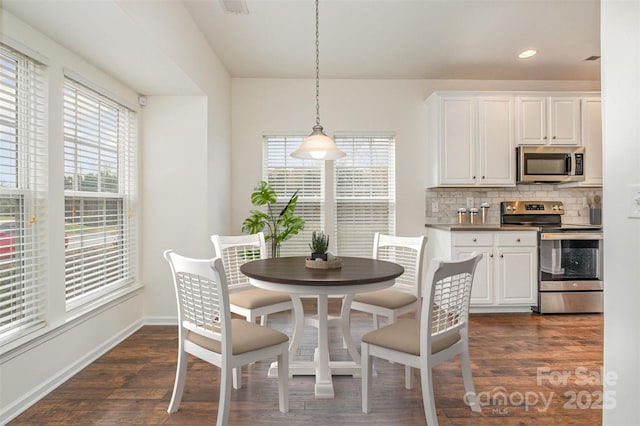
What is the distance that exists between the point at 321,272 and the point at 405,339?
0.60 metres

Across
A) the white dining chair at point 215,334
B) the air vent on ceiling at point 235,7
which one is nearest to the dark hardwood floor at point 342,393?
the white dining chair at point 215,334

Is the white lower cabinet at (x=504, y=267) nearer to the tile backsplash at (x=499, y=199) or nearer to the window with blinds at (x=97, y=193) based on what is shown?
the tile backsplash at (x=499, y=199)

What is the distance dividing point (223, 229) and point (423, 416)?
9.36 feet

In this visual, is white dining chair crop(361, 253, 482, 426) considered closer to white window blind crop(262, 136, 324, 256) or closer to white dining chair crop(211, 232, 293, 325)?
white dining chair crop(211, 232, 293, 325)

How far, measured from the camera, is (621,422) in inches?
48.1

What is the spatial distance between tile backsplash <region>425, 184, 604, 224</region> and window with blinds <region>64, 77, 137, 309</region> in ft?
11.0

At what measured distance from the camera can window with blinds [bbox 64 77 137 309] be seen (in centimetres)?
253

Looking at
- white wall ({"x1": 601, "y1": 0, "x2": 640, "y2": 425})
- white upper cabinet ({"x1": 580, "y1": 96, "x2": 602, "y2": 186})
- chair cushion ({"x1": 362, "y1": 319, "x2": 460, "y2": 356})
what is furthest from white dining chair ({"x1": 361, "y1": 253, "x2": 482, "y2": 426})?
white upper cabinet ({"x1": 580, "y1": 96, "x2": 602, "y2": 186})

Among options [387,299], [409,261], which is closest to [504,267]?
[409,261]

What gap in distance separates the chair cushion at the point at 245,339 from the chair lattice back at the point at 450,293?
0.80 metres

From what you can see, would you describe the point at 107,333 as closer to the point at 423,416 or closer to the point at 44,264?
the point at 44,264

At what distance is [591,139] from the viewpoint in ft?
13.5

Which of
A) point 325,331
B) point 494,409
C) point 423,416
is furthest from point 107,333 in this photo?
point 494,409

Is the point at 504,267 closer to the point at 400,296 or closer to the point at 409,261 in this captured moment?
the point at 409,261
